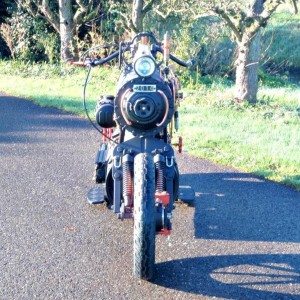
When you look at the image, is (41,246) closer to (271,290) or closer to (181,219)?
(181,219)

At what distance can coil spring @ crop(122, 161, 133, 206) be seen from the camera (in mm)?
4633

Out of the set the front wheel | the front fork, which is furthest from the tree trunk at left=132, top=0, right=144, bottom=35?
the front wheel

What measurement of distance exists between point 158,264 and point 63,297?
803mm

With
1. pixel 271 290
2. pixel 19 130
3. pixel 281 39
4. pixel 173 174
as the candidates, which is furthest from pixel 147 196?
pixel 281 39

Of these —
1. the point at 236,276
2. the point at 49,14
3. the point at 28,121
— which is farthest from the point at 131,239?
the point at 49,14

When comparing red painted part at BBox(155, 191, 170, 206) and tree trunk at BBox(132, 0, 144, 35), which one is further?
tree trunk at BBox(132, 0, 144, 35)

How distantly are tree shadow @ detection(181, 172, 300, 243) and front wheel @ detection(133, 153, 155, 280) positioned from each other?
0.97 m

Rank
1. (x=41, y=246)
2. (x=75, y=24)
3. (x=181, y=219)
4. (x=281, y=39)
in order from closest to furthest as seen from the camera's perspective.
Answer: (x=41, y=246) → (x=181, y=219) → (x=75, y=24) → (x=281, y=39)

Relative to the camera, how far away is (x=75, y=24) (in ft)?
52.4

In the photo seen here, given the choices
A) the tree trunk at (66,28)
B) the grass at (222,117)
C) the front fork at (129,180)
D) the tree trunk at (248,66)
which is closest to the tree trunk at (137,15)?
the grass at (222,117)

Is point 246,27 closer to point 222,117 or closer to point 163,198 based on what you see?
point 222,117

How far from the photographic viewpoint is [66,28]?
15.7m

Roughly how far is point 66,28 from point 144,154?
11845 mm

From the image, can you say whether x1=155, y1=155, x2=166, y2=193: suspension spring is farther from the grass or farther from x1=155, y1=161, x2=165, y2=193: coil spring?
the grass
